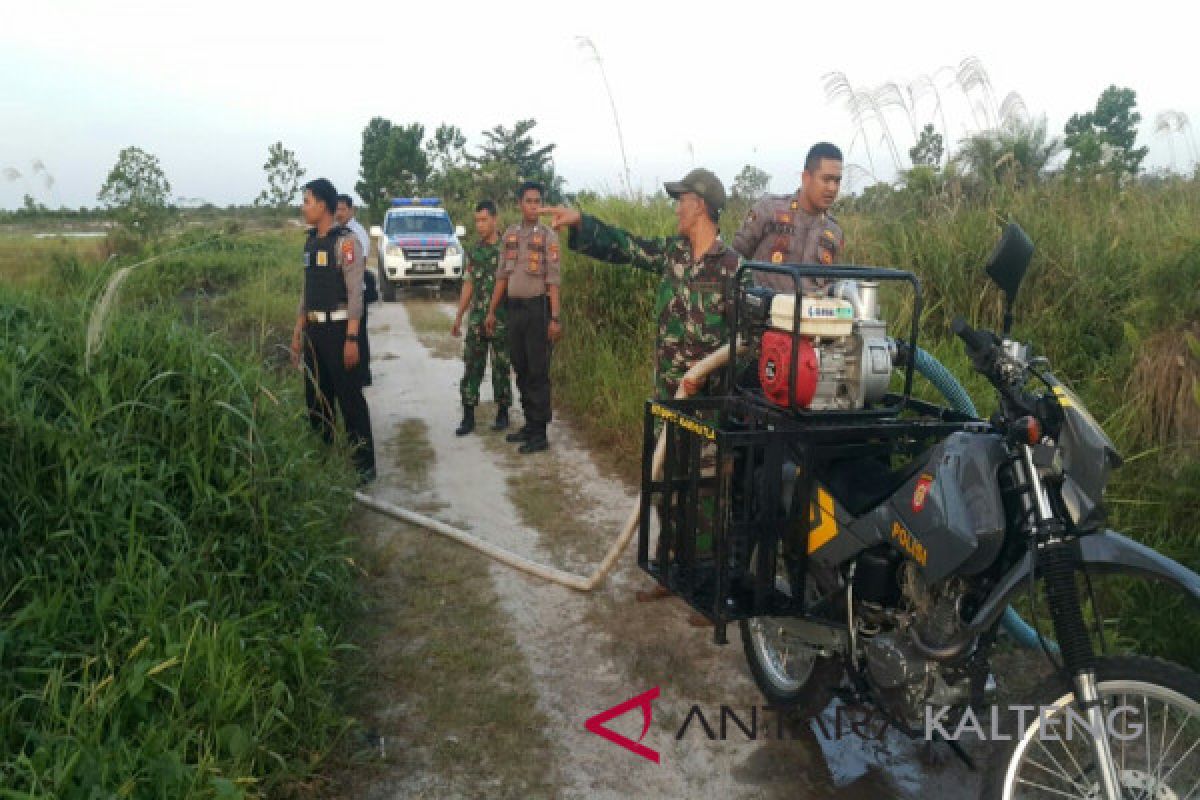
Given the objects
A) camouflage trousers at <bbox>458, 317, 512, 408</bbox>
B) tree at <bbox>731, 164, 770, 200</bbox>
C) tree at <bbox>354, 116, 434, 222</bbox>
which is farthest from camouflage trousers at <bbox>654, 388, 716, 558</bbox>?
tree at <bbox>354, 116, 434, 222</bbox>

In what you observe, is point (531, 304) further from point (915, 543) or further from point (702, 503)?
point (915, 543)

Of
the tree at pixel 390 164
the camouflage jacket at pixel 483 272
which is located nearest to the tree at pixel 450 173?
the tree at pixel 390 164

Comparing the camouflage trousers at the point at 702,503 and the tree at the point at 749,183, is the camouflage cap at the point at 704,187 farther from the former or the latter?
the tree at the point at 749,183

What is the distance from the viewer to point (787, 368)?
2703 millimetres

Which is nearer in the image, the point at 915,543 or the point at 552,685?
the point at 915,543

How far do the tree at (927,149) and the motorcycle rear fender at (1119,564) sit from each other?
4.93 metres

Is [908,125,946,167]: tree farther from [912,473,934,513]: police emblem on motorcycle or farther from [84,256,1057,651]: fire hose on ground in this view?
[912,473,934,513]: police emblem on motorcycle

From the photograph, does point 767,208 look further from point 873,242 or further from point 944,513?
point 944,513

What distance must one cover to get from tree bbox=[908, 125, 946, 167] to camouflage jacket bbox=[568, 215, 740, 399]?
306cm

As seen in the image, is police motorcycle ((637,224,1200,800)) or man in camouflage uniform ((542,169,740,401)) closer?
police motorcycle ((637,224,1200,800))

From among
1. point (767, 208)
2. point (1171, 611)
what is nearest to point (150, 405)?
point (767, 208)

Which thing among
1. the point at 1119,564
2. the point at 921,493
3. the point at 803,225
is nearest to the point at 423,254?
the point at 803,225

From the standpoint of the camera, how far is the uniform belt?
5285 mm

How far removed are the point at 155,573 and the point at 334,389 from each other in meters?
2.63
